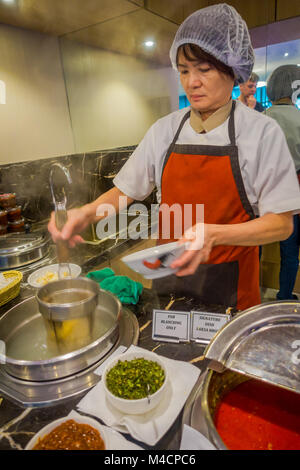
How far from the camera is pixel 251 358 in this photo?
0.87 metres

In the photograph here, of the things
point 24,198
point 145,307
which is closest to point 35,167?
point 24,198

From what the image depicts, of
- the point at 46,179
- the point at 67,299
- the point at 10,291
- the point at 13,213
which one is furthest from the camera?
the point at 46,179

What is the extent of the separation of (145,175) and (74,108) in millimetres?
1610

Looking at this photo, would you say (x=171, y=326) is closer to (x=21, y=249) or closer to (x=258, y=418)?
(x=258, y=418)

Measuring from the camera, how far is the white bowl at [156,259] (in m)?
0.94

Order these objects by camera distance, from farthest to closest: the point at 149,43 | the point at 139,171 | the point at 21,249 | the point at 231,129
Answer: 1. the point at 149,43
2. the point at 21,249
3. the point at 139,171
4. the point at 231,129

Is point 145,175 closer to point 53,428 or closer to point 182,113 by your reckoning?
point 182,113

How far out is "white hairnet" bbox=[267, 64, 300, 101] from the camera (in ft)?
9.12

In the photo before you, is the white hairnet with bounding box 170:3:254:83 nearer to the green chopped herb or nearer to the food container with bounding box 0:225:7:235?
the green chopped herb

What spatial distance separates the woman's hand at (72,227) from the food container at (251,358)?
746mm

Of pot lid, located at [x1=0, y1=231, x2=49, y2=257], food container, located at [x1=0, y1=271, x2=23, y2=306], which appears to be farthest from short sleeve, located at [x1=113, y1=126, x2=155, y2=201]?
pot lid, located at [x1=0, y1=231, x2=49, y2=257]

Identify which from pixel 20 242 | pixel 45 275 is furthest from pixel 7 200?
pixel 45 275

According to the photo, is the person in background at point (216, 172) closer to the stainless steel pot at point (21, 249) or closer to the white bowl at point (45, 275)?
the white bowl at point (45, 275)

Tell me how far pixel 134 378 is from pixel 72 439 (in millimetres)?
223
